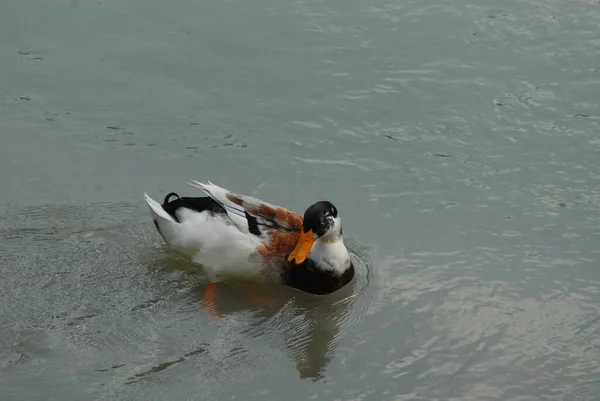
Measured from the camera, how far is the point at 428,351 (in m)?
6.35

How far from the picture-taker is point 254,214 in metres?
7.28

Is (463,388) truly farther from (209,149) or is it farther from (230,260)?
(209,149)

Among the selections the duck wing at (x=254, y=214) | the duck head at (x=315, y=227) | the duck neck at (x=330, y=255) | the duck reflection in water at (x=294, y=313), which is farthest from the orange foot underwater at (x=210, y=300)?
the duck neck at (x=330, y=255)

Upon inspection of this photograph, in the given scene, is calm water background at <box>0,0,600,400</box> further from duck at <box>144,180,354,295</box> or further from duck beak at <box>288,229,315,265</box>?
duck beak at <box>288,229,315,265</box>

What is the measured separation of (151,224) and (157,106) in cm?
163

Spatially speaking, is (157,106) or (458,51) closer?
(157,106)

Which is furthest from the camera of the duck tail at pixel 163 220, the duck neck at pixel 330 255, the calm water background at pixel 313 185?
the duck tail at pixel 163 220

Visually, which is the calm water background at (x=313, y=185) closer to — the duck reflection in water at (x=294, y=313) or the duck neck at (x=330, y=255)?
the duck reflection in water at (x=294, y=313)

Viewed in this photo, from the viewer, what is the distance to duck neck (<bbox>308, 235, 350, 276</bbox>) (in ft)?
23.4

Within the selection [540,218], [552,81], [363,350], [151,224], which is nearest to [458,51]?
[552,81]

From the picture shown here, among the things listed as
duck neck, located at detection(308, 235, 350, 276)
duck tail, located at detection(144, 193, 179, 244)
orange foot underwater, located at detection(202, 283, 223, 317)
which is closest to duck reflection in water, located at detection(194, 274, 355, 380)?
orange foot underwater, located at detection(202, 283, 223, 317)

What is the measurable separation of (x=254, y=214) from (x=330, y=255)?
Answer: 0.59 metres

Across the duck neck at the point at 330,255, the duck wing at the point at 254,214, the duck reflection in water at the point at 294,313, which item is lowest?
the duck reflection in water at the point at 294,313

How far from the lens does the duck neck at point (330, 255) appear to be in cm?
712
